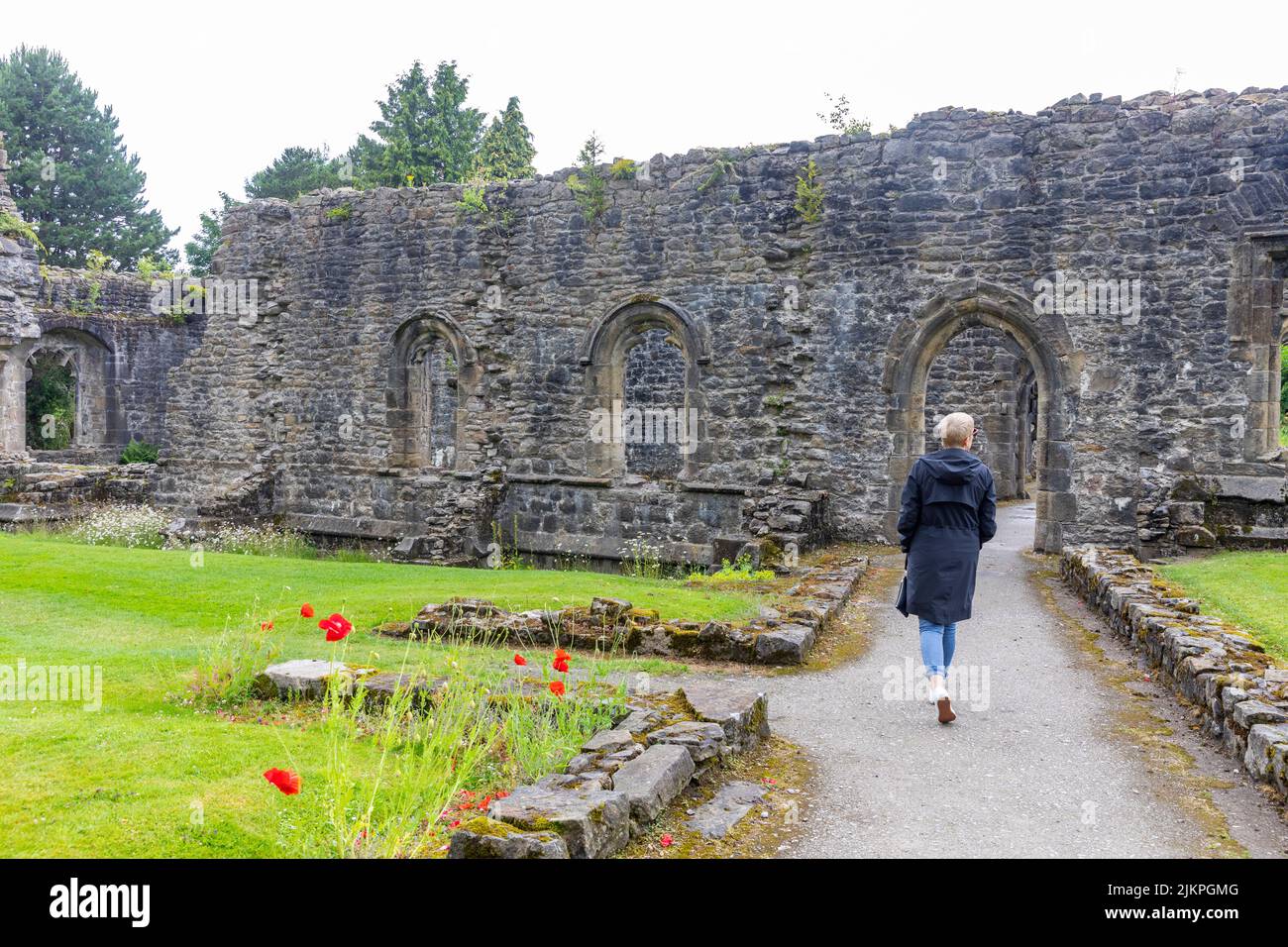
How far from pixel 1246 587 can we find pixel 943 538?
15.8ft

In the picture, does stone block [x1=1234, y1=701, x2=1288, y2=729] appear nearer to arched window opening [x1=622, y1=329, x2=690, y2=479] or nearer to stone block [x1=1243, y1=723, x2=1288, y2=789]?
stone block [x1=1243, y1=723, x2=1288, y2=789]

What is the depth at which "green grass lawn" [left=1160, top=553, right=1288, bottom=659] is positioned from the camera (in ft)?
25.5

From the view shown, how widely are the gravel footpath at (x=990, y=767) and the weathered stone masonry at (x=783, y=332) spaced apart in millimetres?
5546

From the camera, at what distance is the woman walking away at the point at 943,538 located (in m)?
6.10

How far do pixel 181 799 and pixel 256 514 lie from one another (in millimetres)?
15459

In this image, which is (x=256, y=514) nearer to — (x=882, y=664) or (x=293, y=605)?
(x=293, y=605)

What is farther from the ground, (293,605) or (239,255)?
(239,255)

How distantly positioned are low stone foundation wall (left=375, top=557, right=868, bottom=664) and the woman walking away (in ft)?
5.27

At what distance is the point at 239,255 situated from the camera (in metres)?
20.1

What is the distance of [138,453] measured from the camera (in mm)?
26250

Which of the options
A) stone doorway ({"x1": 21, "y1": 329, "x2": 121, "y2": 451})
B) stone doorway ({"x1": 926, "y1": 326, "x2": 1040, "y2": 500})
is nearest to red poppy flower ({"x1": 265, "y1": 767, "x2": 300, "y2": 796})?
stone doorway ({"x1": 926, "y1": 326, "x2": 1040, "y2": 500})

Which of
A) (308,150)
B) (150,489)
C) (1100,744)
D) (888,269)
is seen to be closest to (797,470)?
(888,269)

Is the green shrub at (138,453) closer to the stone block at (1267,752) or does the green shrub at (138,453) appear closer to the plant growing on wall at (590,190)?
the plant growing on wall at (590,190)

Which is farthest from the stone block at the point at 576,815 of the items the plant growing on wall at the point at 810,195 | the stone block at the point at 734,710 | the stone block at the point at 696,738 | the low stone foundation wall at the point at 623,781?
the plant growing on wall at the point at 810,195
